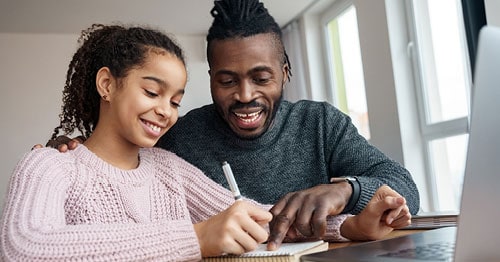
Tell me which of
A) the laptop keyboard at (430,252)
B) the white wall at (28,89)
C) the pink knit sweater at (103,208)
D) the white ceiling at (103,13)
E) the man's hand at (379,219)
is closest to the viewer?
the laptop keyboard at (430,252)

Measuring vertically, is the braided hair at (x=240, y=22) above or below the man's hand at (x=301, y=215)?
above

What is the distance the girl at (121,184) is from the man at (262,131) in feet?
0.77

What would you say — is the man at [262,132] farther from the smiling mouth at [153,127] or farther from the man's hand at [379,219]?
the smiling mouth at [153,127]

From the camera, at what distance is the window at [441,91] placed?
303 cm

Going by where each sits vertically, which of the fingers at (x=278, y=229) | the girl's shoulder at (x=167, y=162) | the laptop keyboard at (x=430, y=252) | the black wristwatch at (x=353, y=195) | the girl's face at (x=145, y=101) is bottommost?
Answer: the laptop keyboard at (x=430, y=252)

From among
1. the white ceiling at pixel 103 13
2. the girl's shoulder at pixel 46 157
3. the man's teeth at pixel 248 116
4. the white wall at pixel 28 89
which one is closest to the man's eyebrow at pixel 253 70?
the man's teeth at pixel 248 116

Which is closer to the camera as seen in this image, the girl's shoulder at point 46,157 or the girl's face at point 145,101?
the girl's shoulder at point 46,157

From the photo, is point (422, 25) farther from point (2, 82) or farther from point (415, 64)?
point (2, 82)

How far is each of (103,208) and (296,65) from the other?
150 inches

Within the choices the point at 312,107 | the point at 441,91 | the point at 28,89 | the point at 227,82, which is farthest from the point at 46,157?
the point at 28,89

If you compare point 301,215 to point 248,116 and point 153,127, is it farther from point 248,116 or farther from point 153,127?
point 248,116

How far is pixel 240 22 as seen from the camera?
1370mm

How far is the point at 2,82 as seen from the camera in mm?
4477

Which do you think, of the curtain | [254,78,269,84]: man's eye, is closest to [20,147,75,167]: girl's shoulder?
[254,78,269,84]: man's eye
